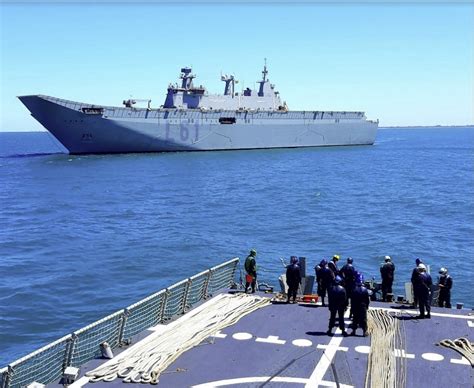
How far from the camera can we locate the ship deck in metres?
8.67

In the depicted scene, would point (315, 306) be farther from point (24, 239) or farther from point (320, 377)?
point (24, 239)

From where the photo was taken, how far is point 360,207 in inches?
1604

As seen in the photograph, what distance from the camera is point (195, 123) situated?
258ft

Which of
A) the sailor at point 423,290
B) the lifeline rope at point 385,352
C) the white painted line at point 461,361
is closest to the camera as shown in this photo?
the lifeline rope at point 385,352

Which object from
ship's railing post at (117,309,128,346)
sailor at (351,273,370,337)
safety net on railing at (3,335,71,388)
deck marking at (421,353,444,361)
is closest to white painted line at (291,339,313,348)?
sailor at (351,273,370,337)

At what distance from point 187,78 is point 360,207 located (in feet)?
164

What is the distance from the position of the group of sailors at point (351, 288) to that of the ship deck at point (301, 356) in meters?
0.37

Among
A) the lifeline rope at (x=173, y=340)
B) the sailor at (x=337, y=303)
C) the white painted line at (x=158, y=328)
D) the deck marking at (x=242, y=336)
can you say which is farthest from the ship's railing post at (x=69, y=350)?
the sailor at (x=337, y=303)

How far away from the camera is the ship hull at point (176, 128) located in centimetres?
6944

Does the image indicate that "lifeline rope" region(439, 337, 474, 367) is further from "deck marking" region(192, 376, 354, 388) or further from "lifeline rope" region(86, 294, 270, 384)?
"lifeline rope" region(86, 294, 270, 384)

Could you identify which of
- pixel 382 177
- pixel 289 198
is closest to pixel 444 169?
pixel 382 177

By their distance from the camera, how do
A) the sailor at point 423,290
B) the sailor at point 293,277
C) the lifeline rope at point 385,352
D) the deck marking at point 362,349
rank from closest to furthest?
the lifeline rope at point 385,352
the deck marking at point 362,349
the sailor at point 423,290
the sailor at point 293,277

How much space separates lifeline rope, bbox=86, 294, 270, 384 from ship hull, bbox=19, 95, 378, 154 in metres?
61.1

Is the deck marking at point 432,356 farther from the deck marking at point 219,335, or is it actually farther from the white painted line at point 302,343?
the deck marking at point 219,335
